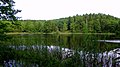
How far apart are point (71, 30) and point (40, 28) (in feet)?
57.3

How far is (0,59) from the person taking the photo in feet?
39.0

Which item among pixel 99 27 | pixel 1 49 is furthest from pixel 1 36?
pixel 99 27

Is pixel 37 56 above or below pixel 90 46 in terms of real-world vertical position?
below

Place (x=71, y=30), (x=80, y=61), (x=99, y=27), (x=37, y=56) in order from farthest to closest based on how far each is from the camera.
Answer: (x=71, y=30) → (x=99, y=27) → (x=37, y=56) → (x=80, y=61)

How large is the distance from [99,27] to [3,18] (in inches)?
3952

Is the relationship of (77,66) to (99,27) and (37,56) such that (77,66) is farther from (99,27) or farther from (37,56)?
(99,27)

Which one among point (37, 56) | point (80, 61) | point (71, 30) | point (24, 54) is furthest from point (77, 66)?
point (71, 30)

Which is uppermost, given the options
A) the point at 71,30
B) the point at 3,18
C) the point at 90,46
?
the point at 3,18

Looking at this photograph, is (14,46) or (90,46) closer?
(90,46)

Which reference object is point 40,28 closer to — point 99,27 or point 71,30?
point 71,30

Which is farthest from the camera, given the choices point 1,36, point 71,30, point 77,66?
point 71,30

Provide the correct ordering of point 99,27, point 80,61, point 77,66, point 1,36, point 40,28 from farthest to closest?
point 40,28 < point 99,27 < point 1,36 < point 80,61 < point 77,66

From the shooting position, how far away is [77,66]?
791cm

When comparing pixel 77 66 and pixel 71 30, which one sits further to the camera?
pixel 71 30
